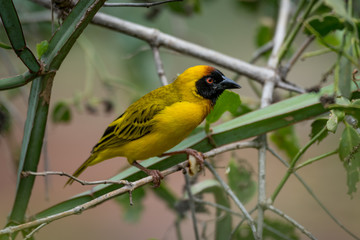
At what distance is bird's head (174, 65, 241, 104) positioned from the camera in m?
2.39

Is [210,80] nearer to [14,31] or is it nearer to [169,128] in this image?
[169,128]

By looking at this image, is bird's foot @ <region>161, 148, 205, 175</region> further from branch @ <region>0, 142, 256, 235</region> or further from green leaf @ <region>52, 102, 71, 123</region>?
green leaf @ <region>52, 102, 71, 123</region>

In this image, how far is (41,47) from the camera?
1.54m

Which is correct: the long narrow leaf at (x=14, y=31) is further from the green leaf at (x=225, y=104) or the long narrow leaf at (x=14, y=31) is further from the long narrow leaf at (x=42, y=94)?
the green leaf at (x=225, y=104)

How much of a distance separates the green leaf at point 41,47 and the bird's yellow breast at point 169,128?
820mm

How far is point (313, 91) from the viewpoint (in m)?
2.02

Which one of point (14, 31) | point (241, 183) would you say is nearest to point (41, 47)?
point (14, 31)

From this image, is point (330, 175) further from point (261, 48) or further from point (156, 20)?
point (156, 20)

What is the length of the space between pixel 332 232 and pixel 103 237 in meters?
2.85

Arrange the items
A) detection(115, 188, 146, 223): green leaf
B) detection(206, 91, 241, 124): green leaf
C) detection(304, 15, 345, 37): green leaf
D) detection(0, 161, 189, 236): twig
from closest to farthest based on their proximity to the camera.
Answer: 1. detection(0, 161, 189, 236): twig
2. detection(206, 91, 241, 124): green leaf
3. detection(304, 15, 345, 37): green leaf
4. detection(115, 188, 146, 223): green leaf

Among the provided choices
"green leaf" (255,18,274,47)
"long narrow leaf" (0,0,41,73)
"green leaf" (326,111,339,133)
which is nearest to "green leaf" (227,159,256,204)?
"green leaf" (326,111,339,133)

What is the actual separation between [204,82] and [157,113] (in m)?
0.28

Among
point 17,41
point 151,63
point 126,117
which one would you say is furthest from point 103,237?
point 17,41

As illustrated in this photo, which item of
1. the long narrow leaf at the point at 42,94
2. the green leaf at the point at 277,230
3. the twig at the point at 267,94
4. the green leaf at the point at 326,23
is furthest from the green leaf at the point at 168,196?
the green leaf at the point at 326,23
